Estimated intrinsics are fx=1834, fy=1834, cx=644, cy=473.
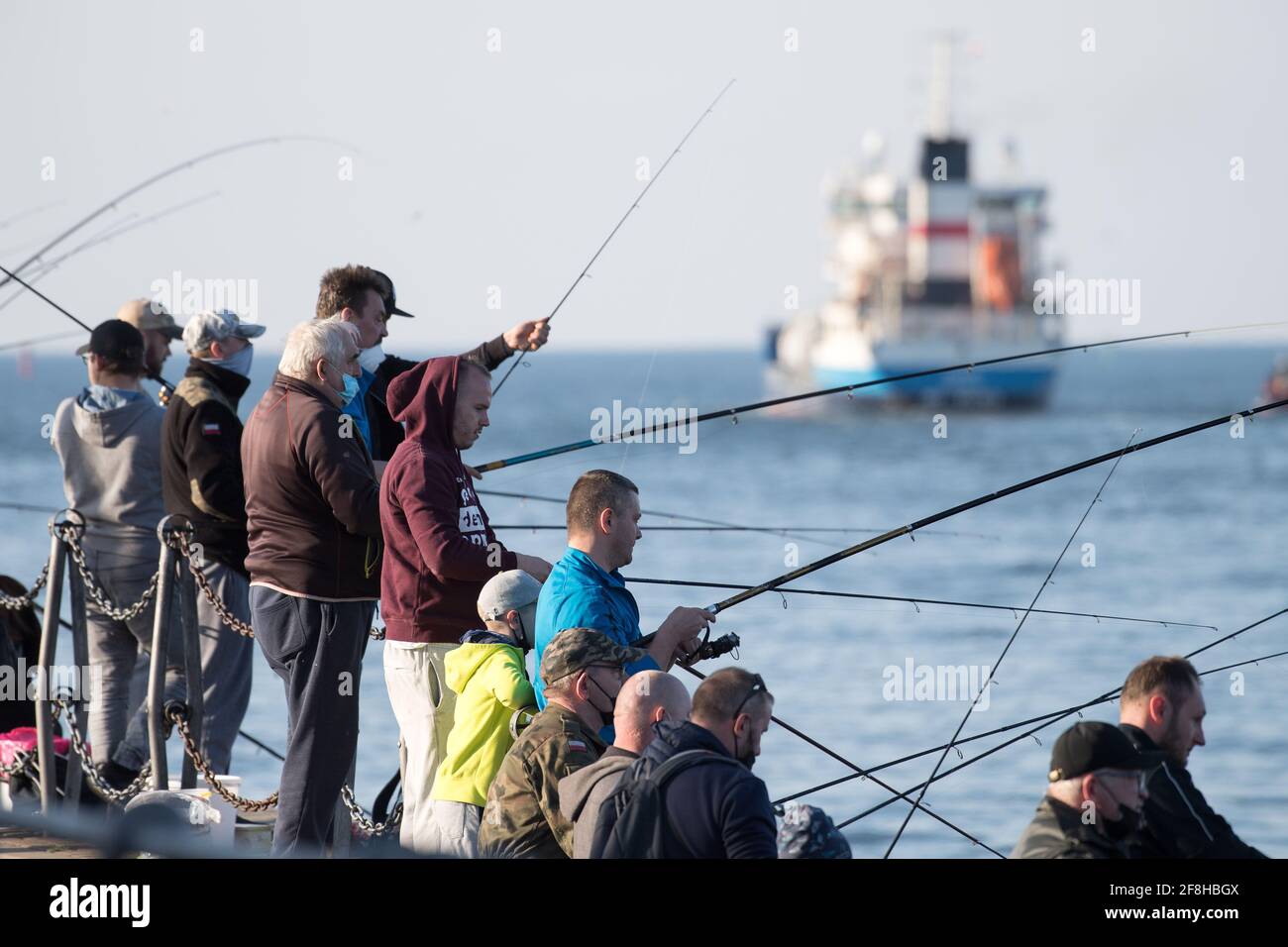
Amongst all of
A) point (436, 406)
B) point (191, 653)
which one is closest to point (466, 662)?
point (436, 406)

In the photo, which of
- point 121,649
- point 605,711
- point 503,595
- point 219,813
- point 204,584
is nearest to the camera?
point 605,711

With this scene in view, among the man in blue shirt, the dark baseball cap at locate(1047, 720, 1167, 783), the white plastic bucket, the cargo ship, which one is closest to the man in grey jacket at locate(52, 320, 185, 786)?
the white plastic bucket

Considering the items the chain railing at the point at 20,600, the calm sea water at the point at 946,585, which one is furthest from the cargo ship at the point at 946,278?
the chain railing at the point at 20,600

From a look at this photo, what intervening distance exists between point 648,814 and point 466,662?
41.3 inches

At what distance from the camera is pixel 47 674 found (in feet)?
19.0

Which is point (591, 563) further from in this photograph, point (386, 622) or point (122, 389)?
point (122, 389)

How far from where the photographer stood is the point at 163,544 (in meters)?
5.62

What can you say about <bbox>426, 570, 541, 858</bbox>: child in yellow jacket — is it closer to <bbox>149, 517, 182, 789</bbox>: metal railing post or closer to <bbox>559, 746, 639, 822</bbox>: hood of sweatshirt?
<bbox>559, 746, 639, 822</bbox>: hood of sweatshirt

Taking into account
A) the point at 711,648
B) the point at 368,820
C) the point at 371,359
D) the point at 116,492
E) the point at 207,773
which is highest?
the point at 371,359

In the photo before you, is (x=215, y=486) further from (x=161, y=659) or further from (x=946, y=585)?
(x=946, y=585)

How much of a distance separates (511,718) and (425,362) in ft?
3.27
